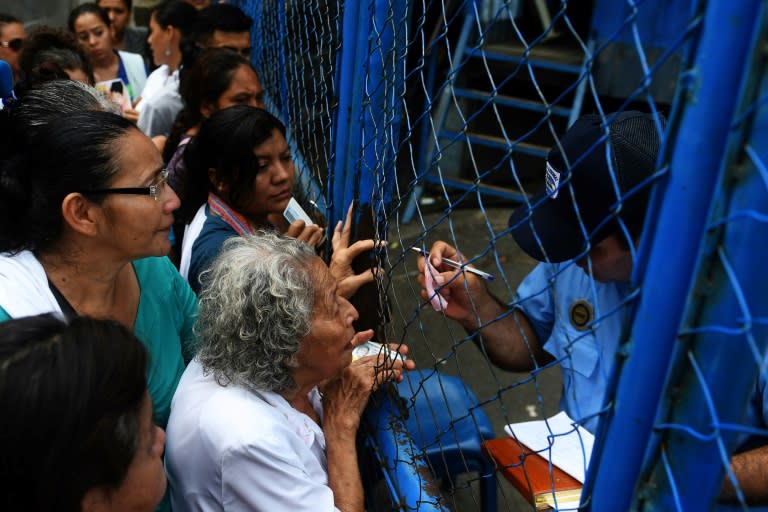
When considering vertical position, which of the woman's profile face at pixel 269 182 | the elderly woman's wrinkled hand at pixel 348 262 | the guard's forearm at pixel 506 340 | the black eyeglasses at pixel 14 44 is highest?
the black eyeglasses at pixel 14 44

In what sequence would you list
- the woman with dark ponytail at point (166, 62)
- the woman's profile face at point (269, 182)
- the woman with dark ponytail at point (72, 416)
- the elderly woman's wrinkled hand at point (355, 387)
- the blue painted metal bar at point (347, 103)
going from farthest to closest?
the woman with dark ponytail at point (166, 62) < the woman's profile face at point (269, 182) < the blue painted metal bar at point (347, 103) < the elderly woman's wrinkled hand at point (355, 387) < the woman with dark ponytail at point (72, 416)

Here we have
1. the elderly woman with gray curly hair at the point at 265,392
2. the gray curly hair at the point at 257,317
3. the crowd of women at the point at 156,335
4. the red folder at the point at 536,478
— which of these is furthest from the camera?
the gray curly hair at the point at 257,317

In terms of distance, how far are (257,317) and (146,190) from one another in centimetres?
53

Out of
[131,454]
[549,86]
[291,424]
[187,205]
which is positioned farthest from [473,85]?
[131,454]

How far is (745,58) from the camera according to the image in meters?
0.76

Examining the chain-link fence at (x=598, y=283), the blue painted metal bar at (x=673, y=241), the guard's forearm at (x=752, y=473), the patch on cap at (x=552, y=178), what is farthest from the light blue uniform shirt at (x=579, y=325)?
the blue painted metal bar at (x=673, y=241)

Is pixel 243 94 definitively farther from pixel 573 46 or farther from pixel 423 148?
pixel 573 46

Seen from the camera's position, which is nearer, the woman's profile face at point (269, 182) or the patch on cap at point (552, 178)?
the patch on cap at point (552, 178)

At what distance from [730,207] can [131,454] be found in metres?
1.04

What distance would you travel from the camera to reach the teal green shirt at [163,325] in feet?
6.86

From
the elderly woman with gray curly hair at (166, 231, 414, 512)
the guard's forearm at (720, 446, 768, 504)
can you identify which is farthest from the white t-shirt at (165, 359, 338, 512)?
the guard's forearm at (720, 446, 768, 504)

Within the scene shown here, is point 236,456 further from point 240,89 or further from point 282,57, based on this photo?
point 282,57

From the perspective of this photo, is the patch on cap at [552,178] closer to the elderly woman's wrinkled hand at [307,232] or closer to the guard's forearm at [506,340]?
the guard's forearm at [506,340]

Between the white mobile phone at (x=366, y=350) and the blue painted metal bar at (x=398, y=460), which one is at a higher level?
the white mobile phone at (x=366, y=350)
